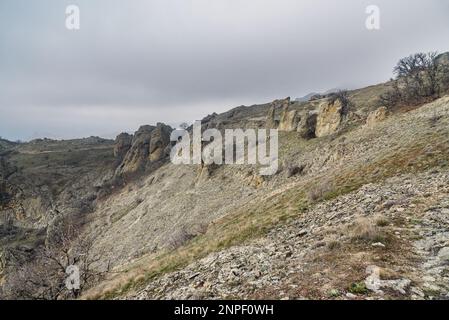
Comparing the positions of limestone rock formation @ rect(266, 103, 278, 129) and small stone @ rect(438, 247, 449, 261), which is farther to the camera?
limestone rock formation @ rect(266, 103, 278, 129)

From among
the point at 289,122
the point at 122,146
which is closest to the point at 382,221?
the point at 289,122

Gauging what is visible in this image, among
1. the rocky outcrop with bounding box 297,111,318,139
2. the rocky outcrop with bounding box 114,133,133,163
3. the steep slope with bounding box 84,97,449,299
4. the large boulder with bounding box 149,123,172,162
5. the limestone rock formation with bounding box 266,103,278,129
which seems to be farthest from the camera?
the rocky outcrop with bounding box 114,133,133,163

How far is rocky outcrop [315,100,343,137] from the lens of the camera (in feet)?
152

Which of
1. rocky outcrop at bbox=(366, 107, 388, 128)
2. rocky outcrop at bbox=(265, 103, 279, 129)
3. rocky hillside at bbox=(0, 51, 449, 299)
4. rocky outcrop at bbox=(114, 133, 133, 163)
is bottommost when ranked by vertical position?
rocky hillside at bbox=(0, 51, 449, 299)

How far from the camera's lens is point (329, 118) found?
4778 cm

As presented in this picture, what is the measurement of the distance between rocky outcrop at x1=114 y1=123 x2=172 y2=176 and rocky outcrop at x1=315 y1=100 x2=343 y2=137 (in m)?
47.4

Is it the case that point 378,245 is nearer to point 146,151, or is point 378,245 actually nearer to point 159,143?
point 159,143

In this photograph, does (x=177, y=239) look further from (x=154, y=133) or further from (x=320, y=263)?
(x=154, y=133)

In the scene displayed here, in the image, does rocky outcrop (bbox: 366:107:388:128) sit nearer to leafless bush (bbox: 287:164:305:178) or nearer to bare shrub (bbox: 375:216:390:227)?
leafless bush (bbox: 287:164:305:178)

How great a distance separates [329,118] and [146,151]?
5528 cm

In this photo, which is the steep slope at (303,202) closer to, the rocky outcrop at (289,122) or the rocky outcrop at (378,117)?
the rocky outcrop at (378,117)

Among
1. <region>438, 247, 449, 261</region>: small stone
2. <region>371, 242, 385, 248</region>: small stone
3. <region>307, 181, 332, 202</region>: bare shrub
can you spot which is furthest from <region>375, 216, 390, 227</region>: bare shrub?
<region>307, 181, 332, 202</region>: bare shrub
